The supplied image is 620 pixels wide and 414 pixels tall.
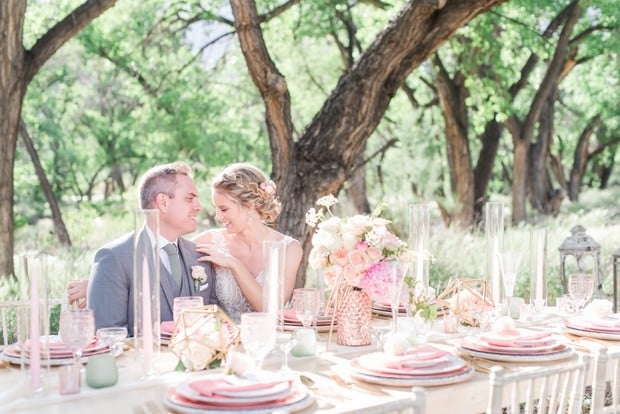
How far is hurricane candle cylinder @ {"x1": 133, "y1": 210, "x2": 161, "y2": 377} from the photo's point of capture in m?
2.52

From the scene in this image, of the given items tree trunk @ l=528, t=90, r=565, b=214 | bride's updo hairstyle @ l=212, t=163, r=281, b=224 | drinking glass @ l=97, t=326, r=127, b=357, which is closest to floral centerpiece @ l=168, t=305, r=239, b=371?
drinking glass @ l=97, t=326, r=127, b=357

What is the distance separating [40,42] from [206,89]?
35.6ft

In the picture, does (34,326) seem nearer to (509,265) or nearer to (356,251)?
(356,251)

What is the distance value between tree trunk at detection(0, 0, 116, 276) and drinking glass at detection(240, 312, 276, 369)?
4933 mm

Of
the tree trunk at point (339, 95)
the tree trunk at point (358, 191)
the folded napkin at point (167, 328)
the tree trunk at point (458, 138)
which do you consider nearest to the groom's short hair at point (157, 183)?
the folded napkin at point (167, 328)

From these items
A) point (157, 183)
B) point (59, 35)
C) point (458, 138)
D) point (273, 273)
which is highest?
point (458, 138)

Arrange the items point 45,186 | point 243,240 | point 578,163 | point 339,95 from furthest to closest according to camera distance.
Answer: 1. point 578,163
2. point 45,186
3. point 339,95
4. point 243,240

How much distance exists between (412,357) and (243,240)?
1.91 metres

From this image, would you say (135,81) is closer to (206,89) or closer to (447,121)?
(206,89)

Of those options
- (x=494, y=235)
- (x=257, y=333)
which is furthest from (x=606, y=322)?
(x=257, y=333)

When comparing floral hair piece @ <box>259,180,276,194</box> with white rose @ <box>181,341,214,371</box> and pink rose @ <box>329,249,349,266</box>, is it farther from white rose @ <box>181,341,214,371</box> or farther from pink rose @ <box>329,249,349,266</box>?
white rose @ <box>181,341,214,371</box>

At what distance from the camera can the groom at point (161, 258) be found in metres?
3.50

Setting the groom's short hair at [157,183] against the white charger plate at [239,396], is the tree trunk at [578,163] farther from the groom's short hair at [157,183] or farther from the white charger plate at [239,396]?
the white charger plate at [239,396]

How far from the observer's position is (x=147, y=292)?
2.56 m
